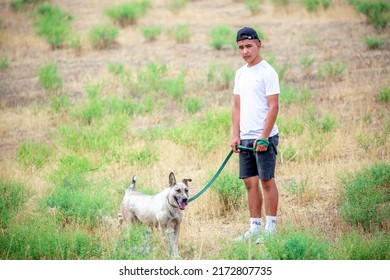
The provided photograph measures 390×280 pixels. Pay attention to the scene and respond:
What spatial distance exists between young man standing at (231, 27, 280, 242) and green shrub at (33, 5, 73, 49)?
12406 millimetres

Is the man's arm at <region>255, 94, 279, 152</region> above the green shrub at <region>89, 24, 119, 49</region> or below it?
below

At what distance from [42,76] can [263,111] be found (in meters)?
8.48

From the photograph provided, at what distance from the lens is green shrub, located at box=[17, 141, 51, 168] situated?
9148mm

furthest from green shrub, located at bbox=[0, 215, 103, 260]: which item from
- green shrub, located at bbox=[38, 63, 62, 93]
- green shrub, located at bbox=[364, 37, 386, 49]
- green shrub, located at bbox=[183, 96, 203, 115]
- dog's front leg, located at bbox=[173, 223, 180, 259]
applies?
green shrub, located at bbox=[364, 37, 386, 49]

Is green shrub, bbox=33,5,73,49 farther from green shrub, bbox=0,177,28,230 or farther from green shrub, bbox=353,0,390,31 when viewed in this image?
green shrub, bbox=0,177,28,230

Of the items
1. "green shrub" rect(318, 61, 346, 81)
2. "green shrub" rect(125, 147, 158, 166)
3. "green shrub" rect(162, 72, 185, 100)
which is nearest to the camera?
"green shrub" rect(125, 147, 158, 166)

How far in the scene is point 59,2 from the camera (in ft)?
74.9

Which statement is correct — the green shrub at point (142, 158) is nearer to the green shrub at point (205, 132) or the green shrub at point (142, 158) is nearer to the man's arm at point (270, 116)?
the green shrub at point (205, 132)

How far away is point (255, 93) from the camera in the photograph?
594 cm

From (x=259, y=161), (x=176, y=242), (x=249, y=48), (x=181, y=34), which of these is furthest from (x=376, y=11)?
(x=176, y=242)

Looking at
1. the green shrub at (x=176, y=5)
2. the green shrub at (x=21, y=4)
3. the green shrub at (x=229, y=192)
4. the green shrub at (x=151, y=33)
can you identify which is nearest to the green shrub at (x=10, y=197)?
the green shrub at (x=229, y=192)

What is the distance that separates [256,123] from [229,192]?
145 centimetres

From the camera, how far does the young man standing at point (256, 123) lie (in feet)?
19.2

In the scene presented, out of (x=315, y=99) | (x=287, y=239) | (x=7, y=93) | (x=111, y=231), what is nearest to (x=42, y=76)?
A: (x=7, y=93)
